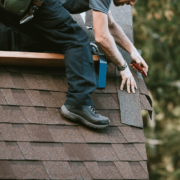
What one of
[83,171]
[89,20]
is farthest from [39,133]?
[89,20]

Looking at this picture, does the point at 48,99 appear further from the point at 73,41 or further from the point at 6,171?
the point at 6,171

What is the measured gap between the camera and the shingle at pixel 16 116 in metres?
1.77

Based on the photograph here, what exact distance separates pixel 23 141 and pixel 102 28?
104 centimetres

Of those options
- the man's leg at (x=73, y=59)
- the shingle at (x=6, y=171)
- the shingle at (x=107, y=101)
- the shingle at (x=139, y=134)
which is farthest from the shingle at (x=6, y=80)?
the shingle at (x=139, y=134)

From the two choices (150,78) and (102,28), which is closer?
(102,28)

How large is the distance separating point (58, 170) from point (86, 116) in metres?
0.43

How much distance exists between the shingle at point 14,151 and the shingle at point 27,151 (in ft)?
0.08

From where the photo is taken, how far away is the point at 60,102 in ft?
6.38

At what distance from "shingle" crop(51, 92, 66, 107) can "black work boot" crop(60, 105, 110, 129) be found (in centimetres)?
13

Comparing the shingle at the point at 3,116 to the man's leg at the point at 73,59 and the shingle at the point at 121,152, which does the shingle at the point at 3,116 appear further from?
the shingle at the point at 121,152

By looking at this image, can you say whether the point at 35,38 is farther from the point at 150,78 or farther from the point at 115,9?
the point at 150,78

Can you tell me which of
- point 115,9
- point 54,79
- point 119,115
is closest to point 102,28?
point 54,79

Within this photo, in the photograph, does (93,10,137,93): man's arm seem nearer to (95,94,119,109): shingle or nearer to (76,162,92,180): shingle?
(95,94,119,109): shingle

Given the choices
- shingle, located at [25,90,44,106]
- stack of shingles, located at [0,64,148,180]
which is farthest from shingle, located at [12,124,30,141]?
shingle, located at [25,90,44,106]
